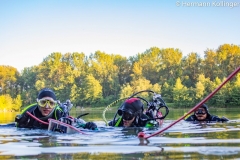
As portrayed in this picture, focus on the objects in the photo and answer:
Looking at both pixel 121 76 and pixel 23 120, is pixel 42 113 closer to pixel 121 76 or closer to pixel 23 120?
pixel 23 120

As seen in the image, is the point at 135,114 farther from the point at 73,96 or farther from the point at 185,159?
the point at 73,96

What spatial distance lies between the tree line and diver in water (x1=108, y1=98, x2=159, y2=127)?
49557 mm

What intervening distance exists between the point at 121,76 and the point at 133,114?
76.8 metres

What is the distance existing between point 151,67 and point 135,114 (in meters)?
69.8

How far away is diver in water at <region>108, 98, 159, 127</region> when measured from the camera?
→ 8.10 meters

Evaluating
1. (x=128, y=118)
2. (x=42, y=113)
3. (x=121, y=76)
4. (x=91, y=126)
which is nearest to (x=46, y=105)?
(x=42, y=113)

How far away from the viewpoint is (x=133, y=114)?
8289mm

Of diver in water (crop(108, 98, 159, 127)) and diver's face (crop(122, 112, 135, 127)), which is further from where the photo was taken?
diver's face (crop(122, 112, 135, 127))

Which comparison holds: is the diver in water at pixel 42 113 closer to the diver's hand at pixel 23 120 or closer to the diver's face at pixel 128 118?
the diver's hand at pixel 23 120

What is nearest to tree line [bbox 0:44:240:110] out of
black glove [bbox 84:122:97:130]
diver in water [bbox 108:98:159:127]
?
diver in water [bbox 108:98:159:127]

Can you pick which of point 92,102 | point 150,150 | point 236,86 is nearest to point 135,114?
point 150,150

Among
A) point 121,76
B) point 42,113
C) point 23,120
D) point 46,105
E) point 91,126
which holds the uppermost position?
point 121,76

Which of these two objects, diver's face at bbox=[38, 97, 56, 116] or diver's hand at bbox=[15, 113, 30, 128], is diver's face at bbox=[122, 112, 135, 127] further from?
diver's hand at bbox=[15, 113, 30, 128]

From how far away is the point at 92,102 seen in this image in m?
74.1
